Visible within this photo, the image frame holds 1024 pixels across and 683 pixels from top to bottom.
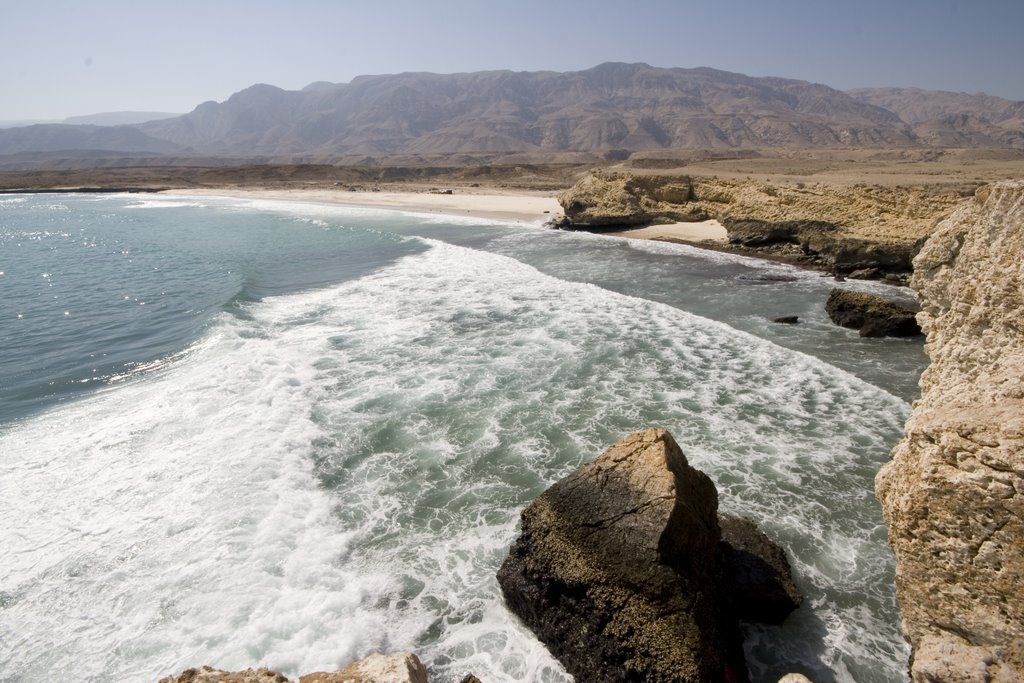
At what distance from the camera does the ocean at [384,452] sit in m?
4.94

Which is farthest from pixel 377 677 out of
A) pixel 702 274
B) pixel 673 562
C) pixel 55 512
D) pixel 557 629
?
pixel 702 274

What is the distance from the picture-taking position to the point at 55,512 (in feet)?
21.8

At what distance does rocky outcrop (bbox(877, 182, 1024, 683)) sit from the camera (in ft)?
10.3

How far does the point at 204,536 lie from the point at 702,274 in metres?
15.9

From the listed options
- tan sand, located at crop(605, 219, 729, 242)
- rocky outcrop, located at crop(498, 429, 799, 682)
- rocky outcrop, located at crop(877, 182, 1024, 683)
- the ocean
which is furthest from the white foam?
tan sand, located at crop(605, 219, 729, 242)

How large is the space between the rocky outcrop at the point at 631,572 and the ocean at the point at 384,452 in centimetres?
41

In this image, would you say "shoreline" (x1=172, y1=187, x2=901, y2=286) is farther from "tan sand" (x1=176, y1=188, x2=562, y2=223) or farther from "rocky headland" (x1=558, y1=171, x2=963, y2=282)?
"rocky headland" (x1=558, y1=171, x2=963, y2=282)

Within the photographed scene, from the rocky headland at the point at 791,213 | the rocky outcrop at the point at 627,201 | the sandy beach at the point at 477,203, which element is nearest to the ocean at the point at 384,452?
the rocky headland at the point at 791,213

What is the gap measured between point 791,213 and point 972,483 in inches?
785

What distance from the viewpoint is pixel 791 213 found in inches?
816

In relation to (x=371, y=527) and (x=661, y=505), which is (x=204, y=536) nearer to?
(x=371, y=527)

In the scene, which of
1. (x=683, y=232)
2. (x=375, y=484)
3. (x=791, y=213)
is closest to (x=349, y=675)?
(x=375, y=484)

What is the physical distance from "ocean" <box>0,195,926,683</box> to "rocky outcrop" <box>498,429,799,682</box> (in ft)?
1.33

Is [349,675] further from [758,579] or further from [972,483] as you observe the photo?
[972,483]
